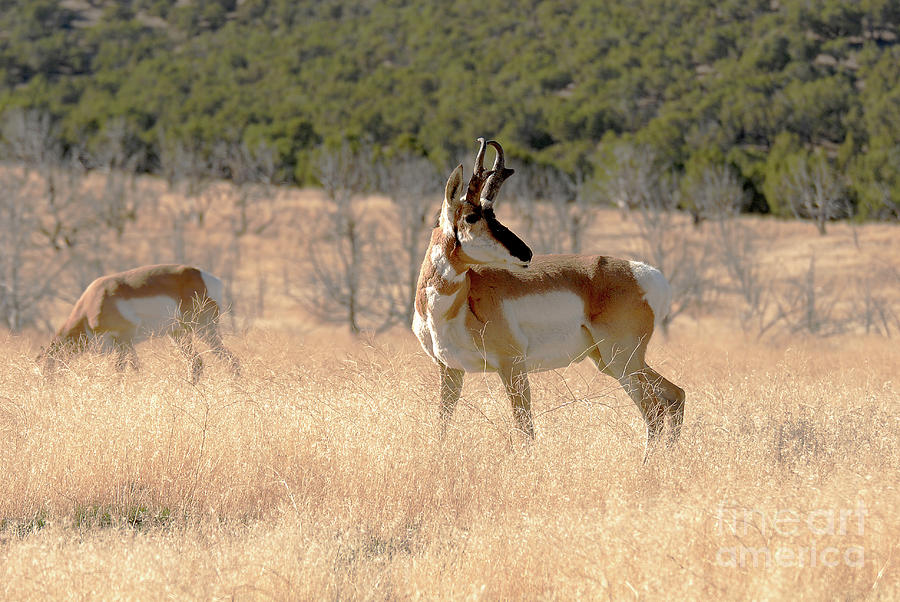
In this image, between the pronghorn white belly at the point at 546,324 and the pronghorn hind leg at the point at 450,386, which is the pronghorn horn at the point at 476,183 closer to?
the pronghorn white belly at the point at 546,324

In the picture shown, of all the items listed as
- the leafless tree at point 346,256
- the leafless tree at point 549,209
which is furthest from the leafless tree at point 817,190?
the leafless tree at point 346,256

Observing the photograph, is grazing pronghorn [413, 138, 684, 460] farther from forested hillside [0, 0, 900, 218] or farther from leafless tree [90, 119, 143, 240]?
forested hillside [0, 0, 900, 218]

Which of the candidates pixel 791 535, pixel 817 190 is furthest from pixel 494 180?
pixel 817 190

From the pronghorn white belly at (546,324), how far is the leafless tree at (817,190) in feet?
168

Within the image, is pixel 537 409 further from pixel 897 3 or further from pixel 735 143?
pixel 897 3

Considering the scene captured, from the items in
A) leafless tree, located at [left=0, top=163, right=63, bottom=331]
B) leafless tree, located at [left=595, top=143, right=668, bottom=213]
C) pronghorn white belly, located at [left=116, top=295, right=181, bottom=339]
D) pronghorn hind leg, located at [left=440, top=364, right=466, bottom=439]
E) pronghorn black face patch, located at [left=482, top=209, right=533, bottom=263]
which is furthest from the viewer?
leafless tree, located at [left=595, top=143, right=668, bottom=213]

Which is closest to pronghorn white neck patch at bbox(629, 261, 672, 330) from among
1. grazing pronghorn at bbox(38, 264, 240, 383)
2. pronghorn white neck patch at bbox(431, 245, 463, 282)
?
pronghorn white neck patch at bbox(431, 245, 463, 282)

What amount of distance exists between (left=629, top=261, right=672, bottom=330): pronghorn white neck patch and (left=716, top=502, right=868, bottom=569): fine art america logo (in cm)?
265

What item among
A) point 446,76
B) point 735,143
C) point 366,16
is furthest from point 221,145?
point 366,16

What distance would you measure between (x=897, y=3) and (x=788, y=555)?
99168 mm

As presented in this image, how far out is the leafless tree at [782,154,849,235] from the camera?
5562 cm

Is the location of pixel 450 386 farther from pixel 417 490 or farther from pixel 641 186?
pixel 641 186

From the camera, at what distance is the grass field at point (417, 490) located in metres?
4.30

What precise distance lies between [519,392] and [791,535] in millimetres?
2546
